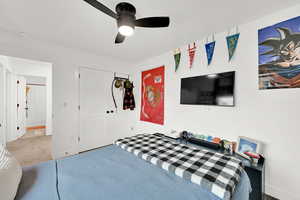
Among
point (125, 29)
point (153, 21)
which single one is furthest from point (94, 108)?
point (153, 21)

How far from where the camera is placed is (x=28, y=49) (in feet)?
7.23

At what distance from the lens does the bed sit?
2.71 feet

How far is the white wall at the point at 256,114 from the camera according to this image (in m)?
1.42

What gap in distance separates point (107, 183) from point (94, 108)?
2.36m

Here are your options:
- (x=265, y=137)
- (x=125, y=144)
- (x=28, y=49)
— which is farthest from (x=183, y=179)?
(x=28, y=49)

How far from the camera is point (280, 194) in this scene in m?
1.48

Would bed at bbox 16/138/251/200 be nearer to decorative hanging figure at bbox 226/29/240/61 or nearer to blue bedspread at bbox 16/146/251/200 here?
blue bedspread at bbox 16/146/251/200

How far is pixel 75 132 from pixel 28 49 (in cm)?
183

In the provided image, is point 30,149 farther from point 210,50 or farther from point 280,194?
point 280,194

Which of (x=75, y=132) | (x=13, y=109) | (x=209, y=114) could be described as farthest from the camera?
(x=13, y=109)

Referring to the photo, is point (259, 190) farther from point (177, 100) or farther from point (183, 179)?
point (177, 100)

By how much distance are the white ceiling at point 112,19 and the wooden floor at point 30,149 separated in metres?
2.40

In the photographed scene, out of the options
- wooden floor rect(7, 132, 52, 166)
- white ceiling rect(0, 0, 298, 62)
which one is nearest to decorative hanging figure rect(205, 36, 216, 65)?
white ceiling rect(0, 0, 298, 62)

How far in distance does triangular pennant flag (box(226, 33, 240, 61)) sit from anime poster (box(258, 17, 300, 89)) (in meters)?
0.26
